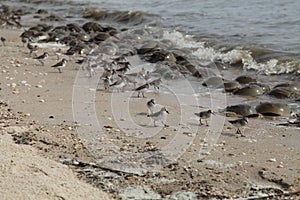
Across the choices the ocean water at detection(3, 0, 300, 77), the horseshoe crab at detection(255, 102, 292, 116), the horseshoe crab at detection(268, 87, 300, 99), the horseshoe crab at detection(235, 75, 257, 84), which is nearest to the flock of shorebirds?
the horseshoe crab at detection(255, 102, 292, 116)

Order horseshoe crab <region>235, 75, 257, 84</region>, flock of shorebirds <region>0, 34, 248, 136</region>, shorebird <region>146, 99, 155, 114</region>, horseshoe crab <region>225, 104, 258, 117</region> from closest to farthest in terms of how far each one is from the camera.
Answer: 1. flock of shorebirds <region>0, 34, 248, 136</region>
2. shorebird <region>146, 99, 155, 114</region>
3. horseshoe crab <region>225, 104, 258, 117</region>
4. horseshoe crab <region>235, 75, 257, 84</region>

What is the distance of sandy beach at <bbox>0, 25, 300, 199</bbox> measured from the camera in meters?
Answer: 4.38

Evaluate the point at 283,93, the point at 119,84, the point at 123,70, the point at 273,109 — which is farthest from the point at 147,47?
the point at 273,109

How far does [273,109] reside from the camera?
24.6 ft

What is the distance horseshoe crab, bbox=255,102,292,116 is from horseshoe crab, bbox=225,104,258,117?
0.36 ft

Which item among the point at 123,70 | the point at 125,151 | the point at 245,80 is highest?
the point at 125,151

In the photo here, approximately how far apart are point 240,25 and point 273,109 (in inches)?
344

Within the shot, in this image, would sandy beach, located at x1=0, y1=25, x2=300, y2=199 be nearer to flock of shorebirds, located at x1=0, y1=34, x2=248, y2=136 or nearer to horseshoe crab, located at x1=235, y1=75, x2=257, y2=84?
flock of shorebirds, located at x1=0, y1=34, x2=248, y2=136

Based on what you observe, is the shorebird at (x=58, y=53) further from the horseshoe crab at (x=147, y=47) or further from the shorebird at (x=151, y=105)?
the shorebird at (x=151, y=105)

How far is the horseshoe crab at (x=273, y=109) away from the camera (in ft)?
24.6

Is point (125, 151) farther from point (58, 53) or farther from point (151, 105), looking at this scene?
point (58, 53)

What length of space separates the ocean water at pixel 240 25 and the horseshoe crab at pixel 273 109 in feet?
10.3

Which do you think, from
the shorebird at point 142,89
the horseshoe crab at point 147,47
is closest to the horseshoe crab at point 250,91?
the shorebird at point 142,89

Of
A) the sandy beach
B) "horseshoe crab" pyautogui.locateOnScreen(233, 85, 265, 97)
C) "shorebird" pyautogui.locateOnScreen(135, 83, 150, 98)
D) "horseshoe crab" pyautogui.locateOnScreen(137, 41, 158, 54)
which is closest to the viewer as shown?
the sandy beach
